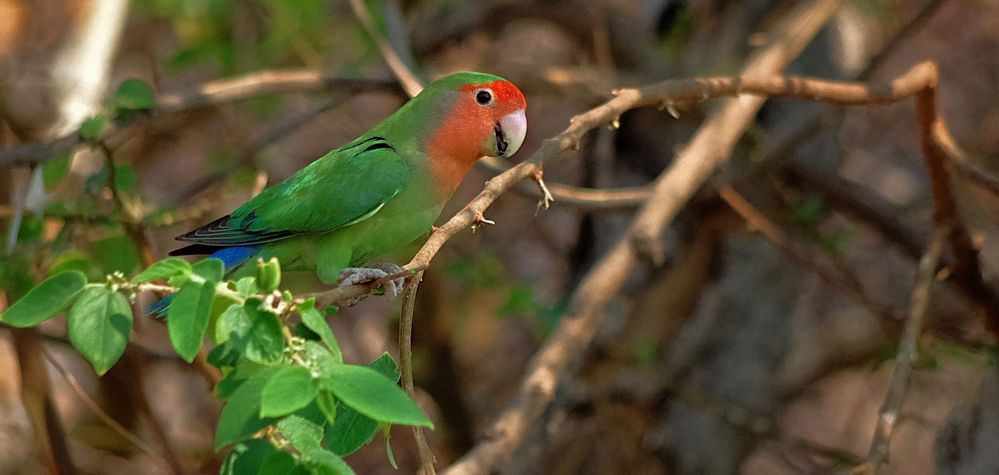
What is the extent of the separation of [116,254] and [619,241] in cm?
138

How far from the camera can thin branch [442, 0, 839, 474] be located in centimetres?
185

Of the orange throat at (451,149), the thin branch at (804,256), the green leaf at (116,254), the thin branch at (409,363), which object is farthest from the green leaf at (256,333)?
the thin branch at (804,256)

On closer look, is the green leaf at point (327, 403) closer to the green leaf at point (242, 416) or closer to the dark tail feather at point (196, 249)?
the green leaf at point (242, 416)

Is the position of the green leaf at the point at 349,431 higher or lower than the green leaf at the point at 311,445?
lower

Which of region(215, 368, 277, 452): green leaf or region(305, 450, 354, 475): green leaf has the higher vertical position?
region(215, 368, 277, 452): green leaf

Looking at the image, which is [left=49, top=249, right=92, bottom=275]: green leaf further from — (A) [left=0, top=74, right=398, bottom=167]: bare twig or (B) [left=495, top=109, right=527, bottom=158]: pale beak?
(B) [left=495, top=109, right=527, bottom=158]: pale beak

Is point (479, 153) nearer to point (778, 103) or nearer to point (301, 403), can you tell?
point (301, 403)

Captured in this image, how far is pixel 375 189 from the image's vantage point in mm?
2260

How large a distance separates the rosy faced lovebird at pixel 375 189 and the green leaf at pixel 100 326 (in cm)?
90

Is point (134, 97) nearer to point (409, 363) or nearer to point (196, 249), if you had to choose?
point (196, 249)

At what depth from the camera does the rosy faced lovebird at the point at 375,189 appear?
88.7 inches

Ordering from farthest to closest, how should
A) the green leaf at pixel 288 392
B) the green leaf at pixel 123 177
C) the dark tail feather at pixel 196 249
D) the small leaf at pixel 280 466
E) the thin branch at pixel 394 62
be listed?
the thin branch at pixel 394 62
the green leaf at pixel 123 177
the dark tail feather at pixel 196 249
the small leaf at pixel 280 466
the green leaf at pixel 288 392

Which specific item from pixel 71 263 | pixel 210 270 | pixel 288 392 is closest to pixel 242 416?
pixel 288 392

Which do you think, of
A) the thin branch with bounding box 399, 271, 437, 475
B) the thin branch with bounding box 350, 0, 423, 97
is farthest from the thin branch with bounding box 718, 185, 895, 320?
the thin branch with bounding box 399, 271, 437, 475
